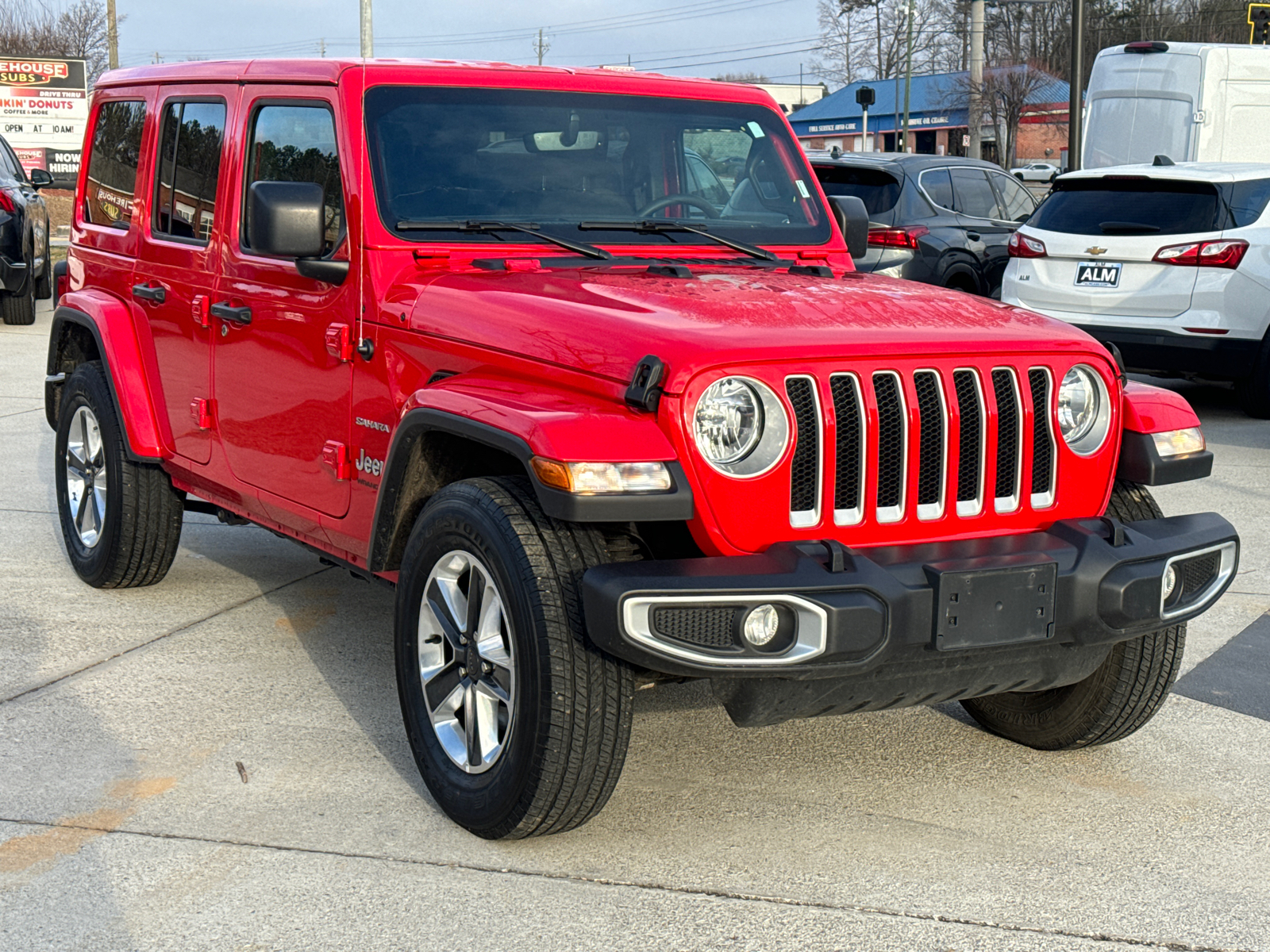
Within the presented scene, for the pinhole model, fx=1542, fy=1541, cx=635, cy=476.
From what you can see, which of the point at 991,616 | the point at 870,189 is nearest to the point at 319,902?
the point at 991,616

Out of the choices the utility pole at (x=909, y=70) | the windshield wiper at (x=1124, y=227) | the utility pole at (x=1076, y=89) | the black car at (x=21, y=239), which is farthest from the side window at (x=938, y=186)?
the utility pole at (x=909, y=70)

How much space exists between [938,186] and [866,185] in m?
0.63

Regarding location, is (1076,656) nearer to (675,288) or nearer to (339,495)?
(675,288)

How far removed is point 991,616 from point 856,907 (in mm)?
710

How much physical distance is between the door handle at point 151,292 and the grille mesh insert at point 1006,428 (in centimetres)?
306

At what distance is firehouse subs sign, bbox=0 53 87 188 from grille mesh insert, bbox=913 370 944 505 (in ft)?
97.2

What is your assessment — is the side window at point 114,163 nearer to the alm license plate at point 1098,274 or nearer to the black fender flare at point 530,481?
the black fender flare at point 530,481

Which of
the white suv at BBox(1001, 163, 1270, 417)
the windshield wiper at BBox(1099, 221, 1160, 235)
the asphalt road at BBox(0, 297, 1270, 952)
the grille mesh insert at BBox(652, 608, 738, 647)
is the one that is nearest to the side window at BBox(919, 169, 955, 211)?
the white suv at BBox(1001, 163, 1270, 417)

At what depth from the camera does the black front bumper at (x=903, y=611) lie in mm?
3193

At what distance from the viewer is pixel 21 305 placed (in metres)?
15.8

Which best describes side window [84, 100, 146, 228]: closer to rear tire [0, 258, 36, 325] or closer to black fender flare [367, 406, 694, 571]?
black fender flare [367, 406, 694, 571]

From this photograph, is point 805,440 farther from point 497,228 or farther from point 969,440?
point 497,228

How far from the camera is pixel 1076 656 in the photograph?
3709 mm

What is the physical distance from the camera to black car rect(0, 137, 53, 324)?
14.6m
